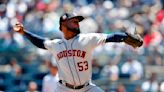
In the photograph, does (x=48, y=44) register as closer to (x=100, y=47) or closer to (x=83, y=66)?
(x=83, y=66)

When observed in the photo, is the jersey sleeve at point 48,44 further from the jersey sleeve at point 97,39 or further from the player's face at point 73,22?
the jersey sleeve at point 97,39

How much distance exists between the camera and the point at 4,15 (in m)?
16.2

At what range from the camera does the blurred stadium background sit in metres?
13.3

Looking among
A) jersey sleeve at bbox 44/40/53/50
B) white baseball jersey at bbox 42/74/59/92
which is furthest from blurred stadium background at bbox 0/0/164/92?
jersey sleeve at bbox 44/40/53/50

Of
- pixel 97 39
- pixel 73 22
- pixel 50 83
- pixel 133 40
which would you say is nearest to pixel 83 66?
pixel 97 39

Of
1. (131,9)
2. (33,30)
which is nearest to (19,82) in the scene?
(33,30)

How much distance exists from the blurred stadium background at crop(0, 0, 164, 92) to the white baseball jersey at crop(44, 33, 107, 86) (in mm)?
5832

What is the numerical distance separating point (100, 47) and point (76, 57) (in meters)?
7.88

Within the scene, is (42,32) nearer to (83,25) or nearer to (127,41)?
(83,25)

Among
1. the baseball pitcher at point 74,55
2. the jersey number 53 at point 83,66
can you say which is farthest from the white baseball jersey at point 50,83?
the jersey number 53 at point 83,66

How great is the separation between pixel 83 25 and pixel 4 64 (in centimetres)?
227

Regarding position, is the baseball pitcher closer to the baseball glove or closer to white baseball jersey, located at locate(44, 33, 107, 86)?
white baseball jersey, located at locate(44, 33, 107, 86)

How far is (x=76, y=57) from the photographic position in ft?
19.7

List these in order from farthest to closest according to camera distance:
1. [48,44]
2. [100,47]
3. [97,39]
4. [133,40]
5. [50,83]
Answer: [100,47] < [50,83] < [48,44] < [97,39] < [133,40]
